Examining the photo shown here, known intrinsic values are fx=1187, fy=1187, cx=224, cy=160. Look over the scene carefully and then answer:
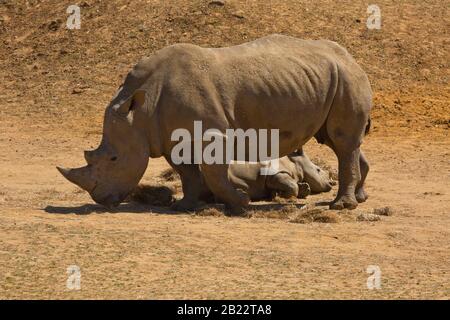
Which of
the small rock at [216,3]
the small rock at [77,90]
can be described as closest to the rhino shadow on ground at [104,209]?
the small rock at [77,90]

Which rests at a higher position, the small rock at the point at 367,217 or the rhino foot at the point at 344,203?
the small rock at the point at 367,217

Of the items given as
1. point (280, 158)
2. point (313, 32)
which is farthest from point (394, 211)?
point (313, 32)

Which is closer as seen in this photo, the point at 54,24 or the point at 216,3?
the point at 216,3

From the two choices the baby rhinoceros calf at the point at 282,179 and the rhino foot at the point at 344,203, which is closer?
the rhino foot at the point at 344,203

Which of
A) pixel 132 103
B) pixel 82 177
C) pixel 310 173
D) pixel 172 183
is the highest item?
pixel 132 103

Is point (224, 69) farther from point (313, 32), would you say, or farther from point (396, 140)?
point (313, 32)

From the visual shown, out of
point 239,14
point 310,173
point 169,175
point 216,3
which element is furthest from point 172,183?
point 216,3

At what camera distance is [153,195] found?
14.4 m

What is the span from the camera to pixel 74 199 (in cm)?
1469

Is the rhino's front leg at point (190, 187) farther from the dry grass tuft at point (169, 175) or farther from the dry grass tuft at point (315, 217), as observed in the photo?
the dry grass tuft at point (169, 175)

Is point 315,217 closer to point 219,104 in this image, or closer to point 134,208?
point 219,104

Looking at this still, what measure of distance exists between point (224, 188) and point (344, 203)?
5.78 ft

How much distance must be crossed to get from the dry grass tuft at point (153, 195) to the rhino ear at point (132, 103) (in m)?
1.28

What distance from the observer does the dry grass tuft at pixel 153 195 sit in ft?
47.2
